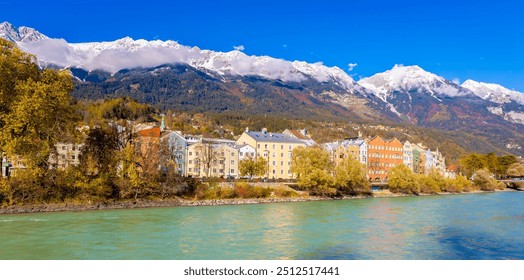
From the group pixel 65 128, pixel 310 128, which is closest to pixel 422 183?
pixel 65 128

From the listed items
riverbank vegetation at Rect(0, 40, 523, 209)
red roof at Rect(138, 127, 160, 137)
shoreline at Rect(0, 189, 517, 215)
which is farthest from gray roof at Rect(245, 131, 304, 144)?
shoreline at Rect(0, 189, 517, 215)

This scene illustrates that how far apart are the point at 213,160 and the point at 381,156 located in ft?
167

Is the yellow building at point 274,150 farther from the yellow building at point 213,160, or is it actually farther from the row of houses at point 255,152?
the yellow building at point 213,160

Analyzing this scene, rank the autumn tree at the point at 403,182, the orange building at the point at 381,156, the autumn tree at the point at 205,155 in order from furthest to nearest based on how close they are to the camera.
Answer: the orange building at the point at 381,156 → the autumn tree at the point at 403,182 → the autumn tree at the point at 205,155

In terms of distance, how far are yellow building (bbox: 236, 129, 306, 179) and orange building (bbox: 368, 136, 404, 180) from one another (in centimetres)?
2608

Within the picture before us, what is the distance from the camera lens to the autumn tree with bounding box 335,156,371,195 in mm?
68812

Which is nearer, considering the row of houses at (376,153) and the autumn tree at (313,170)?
the autumn tree at (313,170)

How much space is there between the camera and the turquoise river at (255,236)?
2264 cm

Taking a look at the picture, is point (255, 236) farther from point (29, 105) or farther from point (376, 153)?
point (376, 153)

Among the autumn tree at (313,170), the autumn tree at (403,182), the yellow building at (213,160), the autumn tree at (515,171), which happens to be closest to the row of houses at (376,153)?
the autumn tree at (403,182)

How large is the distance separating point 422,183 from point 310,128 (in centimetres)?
10628

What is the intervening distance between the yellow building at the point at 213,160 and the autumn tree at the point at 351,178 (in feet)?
64.6

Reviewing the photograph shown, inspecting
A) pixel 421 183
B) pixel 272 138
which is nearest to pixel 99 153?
pixel 272 138
